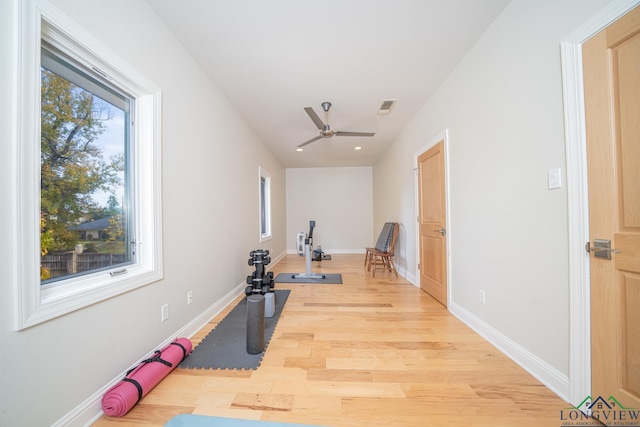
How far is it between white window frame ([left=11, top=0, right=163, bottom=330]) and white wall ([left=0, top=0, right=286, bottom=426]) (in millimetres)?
32

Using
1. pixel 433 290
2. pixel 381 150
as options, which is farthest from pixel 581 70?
pixel 381 150

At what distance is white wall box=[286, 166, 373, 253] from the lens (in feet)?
23.0

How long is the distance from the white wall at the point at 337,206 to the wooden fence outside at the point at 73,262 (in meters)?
5.68

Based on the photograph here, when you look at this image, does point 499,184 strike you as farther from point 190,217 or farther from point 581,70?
point 190,217

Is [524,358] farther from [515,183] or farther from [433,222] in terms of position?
[433,222]

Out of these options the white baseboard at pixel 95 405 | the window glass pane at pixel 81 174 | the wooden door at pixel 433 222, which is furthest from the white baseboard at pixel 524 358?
the window glass pane at pixel 81 174

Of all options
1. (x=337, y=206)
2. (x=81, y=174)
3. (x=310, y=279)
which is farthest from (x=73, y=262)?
(x=337, y=206)

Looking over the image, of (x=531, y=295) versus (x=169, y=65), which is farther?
(x=169, y=65)

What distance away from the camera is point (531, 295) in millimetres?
1567

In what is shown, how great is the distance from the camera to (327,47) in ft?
6.89

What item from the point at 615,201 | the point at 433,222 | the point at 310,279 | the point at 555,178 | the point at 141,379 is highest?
the point at 555,178

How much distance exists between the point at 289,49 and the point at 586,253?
265 cm

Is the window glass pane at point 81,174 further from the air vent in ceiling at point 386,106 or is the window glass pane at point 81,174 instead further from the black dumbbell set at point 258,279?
the air vent in ceiling at point 386,106

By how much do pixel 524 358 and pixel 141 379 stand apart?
255 cm
